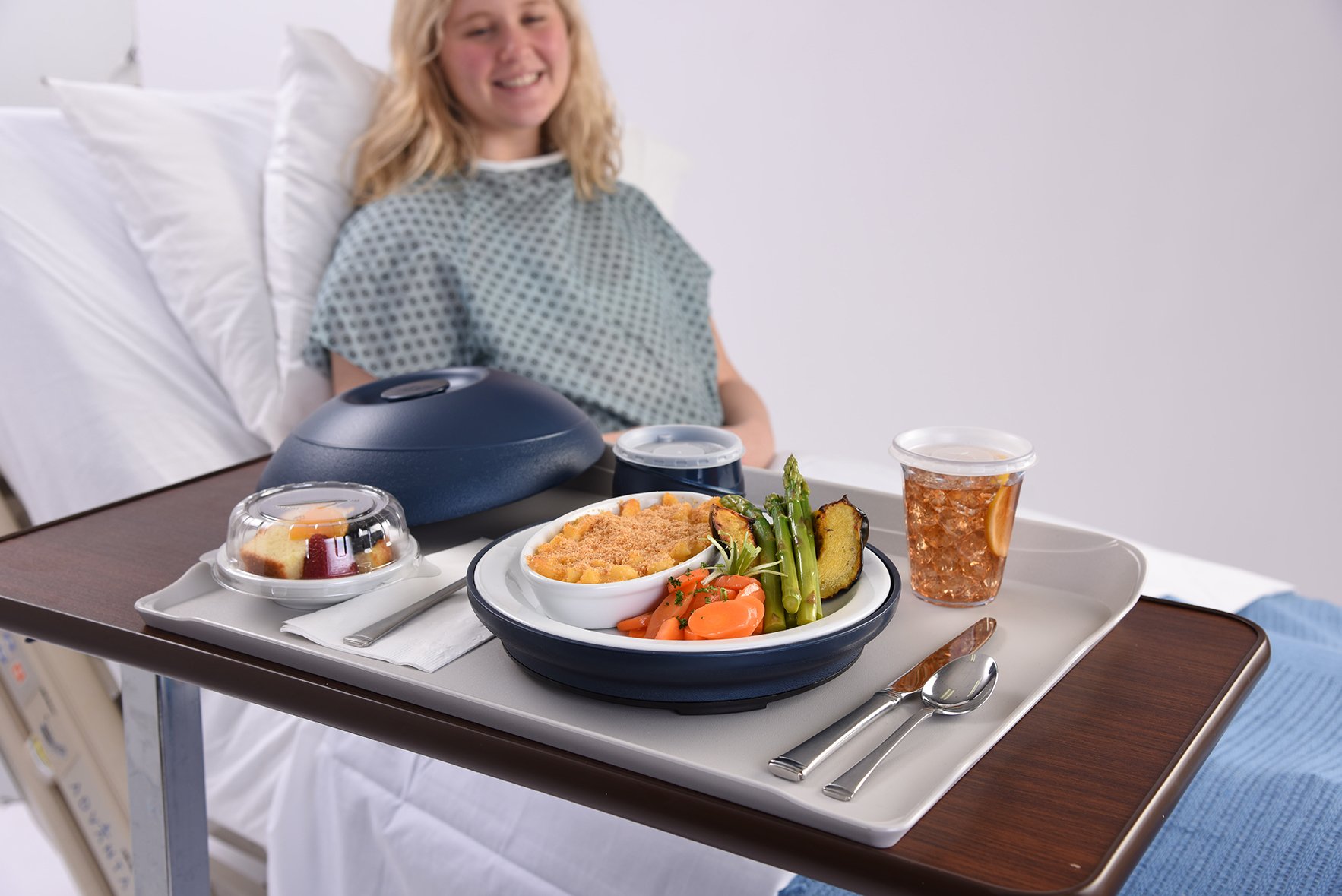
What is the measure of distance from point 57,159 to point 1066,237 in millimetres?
1843

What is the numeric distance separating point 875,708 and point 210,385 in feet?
3.94

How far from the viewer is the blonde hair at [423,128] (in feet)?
5.45

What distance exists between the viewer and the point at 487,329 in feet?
5.14

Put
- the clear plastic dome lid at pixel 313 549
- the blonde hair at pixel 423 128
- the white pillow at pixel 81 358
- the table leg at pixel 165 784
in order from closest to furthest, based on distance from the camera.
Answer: the clear plastic dome lid at pixel 313 549, the table leg at pixel 165 784, the white pillow at pixel 81 358, the blonde hair at pixel 423 128

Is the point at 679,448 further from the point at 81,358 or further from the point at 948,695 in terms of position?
the point at 81,358

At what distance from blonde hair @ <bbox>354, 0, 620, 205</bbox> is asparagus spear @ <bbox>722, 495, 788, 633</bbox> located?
3.50 feet

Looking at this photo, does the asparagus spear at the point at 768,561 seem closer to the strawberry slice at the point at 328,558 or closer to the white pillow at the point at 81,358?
the strawberry slice at the point at 328,558

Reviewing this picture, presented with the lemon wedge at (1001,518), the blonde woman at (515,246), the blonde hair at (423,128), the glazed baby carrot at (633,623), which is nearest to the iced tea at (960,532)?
the lemon wedge at (1001,518)

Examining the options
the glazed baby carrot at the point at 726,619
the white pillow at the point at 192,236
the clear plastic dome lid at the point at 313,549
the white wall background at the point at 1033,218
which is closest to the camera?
the glazed baby carrot at the point at 726,619

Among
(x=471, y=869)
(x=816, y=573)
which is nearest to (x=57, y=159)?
(x=471, y=869)

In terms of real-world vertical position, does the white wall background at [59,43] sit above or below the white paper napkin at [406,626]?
above

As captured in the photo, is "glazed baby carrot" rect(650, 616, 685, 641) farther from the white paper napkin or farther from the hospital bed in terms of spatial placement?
the hospital bed

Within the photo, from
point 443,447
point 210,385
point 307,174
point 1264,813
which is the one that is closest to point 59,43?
point 307,174

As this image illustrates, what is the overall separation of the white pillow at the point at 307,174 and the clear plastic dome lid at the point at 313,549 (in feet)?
2.50
